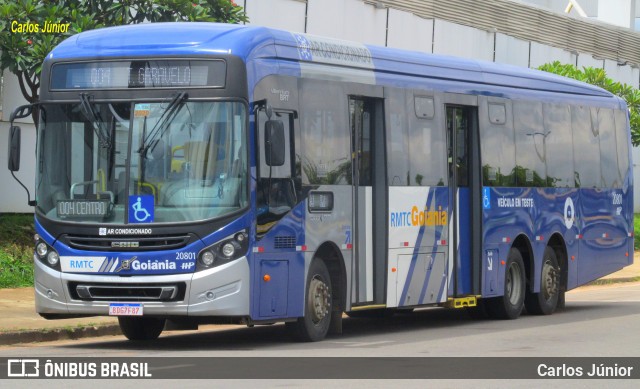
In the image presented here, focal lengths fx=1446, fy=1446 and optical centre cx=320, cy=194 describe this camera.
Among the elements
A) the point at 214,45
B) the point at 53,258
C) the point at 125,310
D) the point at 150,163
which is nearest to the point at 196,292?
the point at 125,310

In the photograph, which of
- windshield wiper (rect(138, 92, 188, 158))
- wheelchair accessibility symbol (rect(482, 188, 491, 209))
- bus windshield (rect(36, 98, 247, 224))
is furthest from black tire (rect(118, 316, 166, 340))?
wheelchair accessibility symbol (rect(482, 188, 491, 209))

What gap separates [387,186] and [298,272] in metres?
2.21

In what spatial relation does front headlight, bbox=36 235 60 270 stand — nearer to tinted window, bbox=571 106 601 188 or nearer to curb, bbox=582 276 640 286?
tinted window, bbox=571 106 601 188

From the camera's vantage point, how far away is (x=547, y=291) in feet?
70.4

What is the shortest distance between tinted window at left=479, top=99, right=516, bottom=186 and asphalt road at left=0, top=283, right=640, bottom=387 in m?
2.01

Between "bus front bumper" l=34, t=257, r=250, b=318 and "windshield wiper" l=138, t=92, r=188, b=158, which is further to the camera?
"windshield wiper" l=138, t=92, r=188, b=158

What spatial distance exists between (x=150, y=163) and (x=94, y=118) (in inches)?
33.4

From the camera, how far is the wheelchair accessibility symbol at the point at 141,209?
566 inches

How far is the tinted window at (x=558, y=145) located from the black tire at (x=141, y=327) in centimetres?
739

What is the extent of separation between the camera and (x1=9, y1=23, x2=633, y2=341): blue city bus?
47.1 feet

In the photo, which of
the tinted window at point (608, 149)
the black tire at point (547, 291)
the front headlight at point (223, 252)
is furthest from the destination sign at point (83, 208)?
the tinted window at point (608, 149)

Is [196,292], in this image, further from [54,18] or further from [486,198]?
[54,18]

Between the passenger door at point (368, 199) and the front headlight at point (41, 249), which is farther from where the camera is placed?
the passenger door at point (368, 199)

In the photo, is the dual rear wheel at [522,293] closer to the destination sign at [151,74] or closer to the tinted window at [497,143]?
the tinted window at [497,143]
